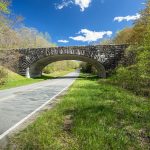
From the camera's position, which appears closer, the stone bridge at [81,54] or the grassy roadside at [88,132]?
the grassy roadside at [88,132]

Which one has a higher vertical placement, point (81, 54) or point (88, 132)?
point (81, 54)

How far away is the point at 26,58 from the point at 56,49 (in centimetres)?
560

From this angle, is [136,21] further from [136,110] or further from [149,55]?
[136,110]

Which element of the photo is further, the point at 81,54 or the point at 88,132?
the point at 81,54

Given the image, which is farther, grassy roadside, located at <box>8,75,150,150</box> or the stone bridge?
the stone bridge

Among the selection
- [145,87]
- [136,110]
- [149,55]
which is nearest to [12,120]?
[136,110]

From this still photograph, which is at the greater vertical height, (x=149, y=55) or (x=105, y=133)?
(x=149, y=55)

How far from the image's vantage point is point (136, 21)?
50.3 meters

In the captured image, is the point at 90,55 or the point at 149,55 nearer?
the point at 149,55

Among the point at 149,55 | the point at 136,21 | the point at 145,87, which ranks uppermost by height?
the point at 136,21

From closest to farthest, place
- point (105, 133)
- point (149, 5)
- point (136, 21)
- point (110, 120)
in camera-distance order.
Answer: point (105, 133), point (110, 120), point (149, 5), point (136, 21)

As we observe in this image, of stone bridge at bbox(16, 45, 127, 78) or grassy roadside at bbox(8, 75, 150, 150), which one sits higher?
stone bridge at bbox(16, 45, 127, 78)

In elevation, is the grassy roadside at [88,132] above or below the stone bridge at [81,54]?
below

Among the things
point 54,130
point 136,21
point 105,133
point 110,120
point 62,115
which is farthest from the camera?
point 136,21
